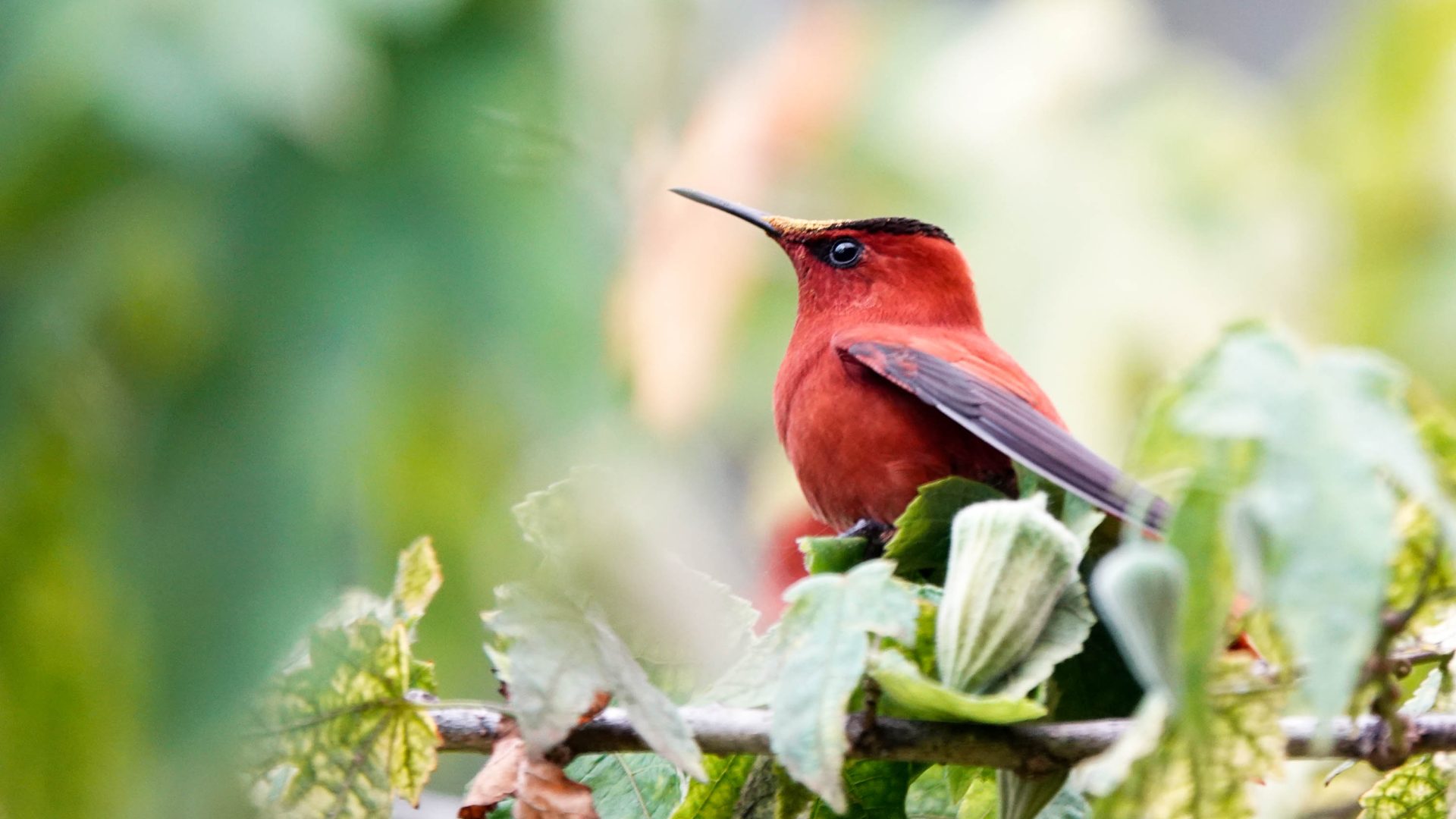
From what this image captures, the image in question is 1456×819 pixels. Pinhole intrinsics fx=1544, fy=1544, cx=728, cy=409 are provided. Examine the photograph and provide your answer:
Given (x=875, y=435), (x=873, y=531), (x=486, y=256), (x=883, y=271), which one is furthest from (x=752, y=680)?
(x=486, y=256)

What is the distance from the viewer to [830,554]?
1810mm

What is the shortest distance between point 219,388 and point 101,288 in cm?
74

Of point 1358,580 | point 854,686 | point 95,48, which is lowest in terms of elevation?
point 854,686

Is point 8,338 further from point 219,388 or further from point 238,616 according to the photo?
point 238,616

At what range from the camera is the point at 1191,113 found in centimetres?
659

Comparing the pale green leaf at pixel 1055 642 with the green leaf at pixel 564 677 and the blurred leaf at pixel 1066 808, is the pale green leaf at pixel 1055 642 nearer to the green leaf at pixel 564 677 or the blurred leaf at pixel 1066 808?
the blurred leaf at pixel 1066 808

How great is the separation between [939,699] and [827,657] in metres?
0.13

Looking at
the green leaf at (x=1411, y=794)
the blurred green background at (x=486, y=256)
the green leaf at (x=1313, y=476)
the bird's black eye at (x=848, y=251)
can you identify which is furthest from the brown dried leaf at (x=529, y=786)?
the blurred green background at (x=486, y=256)

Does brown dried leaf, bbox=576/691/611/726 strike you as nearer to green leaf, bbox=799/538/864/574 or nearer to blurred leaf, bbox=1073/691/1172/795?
green leaf, bbox=799/538/864/574

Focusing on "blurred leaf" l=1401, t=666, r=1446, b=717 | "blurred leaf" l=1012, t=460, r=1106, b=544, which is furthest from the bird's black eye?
"blurred leaf" l=1401, t=666, r=1446, b=717

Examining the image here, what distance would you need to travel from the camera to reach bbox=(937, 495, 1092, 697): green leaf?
142cm

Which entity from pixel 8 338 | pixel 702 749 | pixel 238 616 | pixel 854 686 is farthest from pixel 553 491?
pixel 8 338

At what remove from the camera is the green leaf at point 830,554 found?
5.90ft

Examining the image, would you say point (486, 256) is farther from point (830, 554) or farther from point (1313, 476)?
point (1313, 476)
